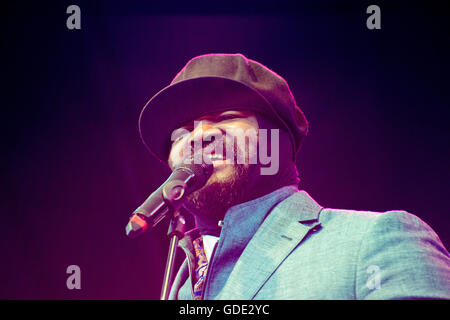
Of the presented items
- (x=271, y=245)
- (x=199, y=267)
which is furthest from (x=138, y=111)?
(x=271, y=245)

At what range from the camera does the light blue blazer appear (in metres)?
0.95

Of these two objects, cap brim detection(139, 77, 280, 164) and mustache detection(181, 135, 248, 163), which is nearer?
mustache detection(181, 135, 248, 163)

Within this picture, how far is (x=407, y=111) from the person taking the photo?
227cm

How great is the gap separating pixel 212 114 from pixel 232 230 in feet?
1.79

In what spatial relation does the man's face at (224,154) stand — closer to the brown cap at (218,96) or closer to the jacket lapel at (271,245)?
the brown cap at (218,96)

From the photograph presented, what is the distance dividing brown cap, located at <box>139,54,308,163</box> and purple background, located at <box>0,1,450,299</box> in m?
0.77

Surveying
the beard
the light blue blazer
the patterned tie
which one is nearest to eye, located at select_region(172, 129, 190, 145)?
the beard

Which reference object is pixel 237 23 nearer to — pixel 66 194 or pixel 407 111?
pixel 407 111

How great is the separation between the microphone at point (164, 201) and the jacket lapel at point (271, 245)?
327 millimetres

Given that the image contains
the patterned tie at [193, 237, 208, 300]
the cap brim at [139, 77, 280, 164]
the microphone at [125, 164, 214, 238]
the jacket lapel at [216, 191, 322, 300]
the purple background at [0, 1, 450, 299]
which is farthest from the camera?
the purple background at [0, 1, 450, 299]

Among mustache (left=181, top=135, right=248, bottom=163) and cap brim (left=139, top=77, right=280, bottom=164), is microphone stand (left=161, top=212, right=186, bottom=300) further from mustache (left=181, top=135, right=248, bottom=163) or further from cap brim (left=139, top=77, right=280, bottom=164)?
cap brim (left=139, top=77, right=280, bottom=164)

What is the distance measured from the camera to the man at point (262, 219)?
3.33 feet
